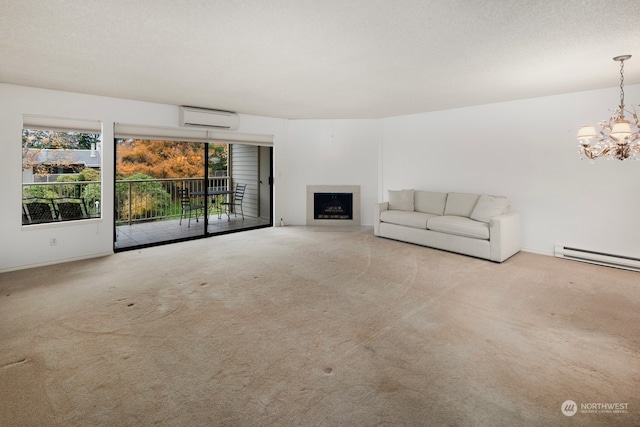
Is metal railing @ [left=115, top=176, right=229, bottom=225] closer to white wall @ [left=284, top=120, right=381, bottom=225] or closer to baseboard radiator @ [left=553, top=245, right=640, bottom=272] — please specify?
white wall @ [left=284, top=120, right=381, bottom=225]

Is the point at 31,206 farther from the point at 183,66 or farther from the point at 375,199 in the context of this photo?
the point at 375,199

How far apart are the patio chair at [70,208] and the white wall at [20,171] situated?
16 centimetres

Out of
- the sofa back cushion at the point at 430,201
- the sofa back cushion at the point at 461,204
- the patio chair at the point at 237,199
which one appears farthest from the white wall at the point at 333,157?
the sofa back cushion at the point at 461,204

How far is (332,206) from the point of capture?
7.83 meters

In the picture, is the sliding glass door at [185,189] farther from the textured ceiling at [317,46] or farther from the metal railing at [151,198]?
the textured ceiling at [317,46]

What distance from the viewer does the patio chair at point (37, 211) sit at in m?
4.57

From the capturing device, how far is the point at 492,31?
269cm

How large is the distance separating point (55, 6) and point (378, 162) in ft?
20.5

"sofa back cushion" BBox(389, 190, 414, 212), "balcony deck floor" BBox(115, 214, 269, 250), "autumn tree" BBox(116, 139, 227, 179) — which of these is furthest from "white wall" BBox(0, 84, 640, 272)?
"autumn tree" BBox(116, 139, 227, 179)

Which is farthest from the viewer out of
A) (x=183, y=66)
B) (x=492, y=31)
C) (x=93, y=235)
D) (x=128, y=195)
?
(x=128, y=195)

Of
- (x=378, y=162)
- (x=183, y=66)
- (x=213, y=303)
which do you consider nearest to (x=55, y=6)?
(x=183, y=66)

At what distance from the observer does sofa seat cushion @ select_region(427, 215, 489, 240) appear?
5023 millimetres

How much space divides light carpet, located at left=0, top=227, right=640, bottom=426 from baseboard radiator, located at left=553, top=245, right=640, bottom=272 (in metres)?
0.18

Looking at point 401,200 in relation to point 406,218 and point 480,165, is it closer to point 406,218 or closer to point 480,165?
point 406,218
